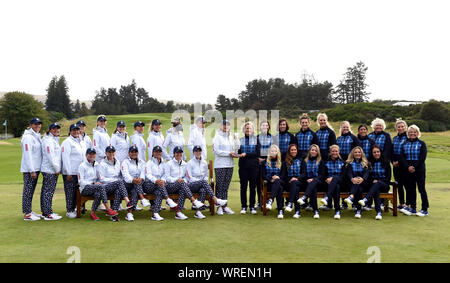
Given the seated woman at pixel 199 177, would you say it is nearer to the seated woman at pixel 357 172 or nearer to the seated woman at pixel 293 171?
the seated woman at pixel 293 171

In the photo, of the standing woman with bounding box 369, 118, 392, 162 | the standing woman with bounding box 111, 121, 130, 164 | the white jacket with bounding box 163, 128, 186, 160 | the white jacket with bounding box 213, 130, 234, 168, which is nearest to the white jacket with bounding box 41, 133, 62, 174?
the standing woman with bounding box 111, 121, 130, 164

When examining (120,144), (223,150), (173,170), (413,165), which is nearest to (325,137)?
Answer: (413,165)

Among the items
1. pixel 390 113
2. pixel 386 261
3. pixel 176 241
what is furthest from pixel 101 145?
pixel 390 113

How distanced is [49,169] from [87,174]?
75 cm

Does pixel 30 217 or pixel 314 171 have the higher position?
pixel 314 171

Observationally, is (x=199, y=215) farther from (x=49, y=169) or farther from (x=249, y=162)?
(x=49, y=169)

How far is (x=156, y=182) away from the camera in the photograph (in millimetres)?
8062

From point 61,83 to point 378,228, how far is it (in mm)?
107305

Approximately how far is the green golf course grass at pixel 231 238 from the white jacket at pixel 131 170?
80cm

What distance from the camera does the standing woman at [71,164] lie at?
8.13m

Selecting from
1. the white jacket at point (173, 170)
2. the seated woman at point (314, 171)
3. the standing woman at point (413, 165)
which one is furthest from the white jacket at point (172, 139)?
the standing woman at point (413, 165)

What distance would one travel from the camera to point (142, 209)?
9.09 meters

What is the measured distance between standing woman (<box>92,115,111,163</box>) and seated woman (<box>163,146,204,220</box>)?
5.10 feet
